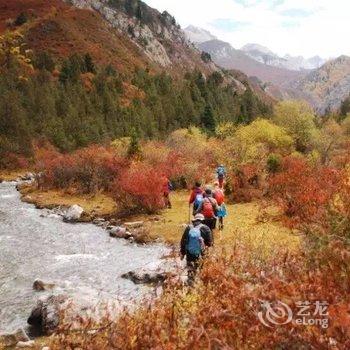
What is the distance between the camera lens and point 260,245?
1319 cm

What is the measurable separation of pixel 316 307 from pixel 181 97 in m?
109

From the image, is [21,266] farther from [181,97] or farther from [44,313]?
[181,97]

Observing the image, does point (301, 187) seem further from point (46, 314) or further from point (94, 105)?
point (94, 105)

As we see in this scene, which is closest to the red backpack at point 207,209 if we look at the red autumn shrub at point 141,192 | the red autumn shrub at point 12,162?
the red autumn shrub at point 141,192

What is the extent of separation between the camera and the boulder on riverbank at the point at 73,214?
1335 inches

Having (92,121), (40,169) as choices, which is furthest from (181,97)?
(40,169)

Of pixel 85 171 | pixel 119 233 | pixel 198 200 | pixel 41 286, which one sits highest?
pixel 198 200

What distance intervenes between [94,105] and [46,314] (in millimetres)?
84646

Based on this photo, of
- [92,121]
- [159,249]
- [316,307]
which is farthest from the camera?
[92,121]

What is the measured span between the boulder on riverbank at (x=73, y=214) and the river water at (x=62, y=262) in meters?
0.60

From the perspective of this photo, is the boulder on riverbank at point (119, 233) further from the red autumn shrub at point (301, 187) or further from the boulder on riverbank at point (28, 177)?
the boulder on riverbank at point (28, 177)

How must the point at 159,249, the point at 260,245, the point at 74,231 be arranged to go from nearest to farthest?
the point at 260,245
the point at 159,249
the point at 74,231

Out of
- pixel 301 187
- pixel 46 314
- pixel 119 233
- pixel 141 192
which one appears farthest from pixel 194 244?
pixel 141 192

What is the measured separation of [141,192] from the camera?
33.7 metres
